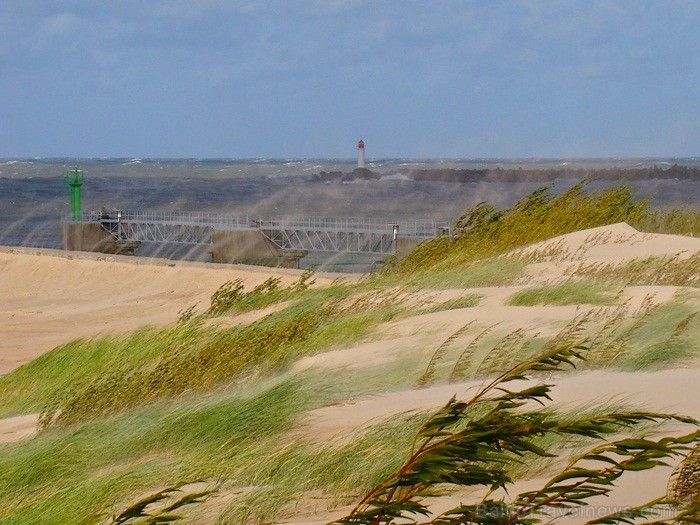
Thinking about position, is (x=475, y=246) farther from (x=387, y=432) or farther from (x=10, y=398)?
(x=387, y=432)

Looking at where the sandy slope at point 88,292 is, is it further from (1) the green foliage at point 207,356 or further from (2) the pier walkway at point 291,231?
(2) the pier walkway at point 291,231

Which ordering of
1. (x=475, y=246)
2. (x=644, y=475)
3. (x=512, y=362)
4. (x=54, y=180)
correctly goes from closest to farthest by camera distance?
1. (x=644, y=475)
2. (x=512, y=362)
3. (x=475, y=246)
4. (x=54, y=180)

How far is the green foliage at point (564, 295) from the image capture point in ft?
30.8

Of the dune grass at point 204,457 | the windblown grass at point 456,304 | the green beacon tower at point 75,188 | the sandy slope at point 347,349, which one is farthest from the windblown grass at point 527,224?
the green beacon tower at point 75,188

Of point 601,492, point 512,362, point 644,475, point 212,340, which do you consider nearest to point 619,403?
point 644,475

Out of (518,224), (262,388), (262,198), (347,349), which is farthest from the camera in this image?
(262,198)

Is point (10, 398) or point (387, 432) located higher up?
point (387, 432)

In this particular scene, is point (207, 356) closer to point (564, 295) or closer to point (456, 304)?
point (456, 304)

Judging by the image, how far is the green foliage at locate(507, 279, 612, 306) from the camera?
9398 mm

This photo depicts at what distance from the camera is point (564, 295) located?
9.66 m

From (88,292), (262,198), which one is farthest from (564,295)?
(262,198)

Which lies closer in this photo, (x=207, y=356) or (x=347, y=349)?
(x=347, y=349)

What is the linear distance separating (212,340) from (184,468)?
4401 mm

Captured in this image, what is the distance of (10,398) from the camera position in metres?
11.4
